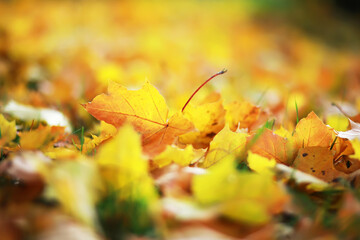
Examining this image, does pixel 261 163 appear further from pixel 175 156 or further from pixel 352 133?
pixel 352 133

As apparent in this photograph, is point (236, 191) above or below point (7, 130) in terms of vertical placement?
below

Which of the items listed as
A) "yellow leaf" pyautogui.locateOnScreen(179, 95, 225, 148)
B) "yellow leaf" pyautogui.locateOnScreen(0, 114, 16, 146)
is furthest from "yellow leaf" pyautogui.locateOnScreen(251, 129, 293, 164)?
"yellow leaf" pyautogui.locateOnScreen(0, 114, 16, 146)

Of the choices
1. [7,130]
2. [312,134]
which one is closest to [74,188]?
[7,130]

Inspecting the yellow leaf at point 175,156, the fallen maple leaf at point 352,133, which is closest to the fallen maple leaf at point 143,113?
the yellow leaf at point 175,156

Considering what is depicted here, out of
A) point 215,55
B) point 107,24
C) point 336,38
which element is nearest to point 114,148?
point 215,55

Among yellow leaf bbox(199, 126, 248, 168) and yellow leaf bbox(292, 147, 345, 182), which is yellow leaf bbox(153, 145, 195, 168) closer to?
yellow leaf bbox(199, 126, 248, 168)

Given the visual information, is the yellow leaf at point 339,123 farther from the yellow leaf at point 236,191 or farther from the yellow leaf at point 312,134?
the yellow leaf at point 236,191

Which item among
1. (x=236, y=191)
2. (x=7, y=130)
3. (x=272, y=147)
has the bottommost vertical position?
(x=236, y=191)
